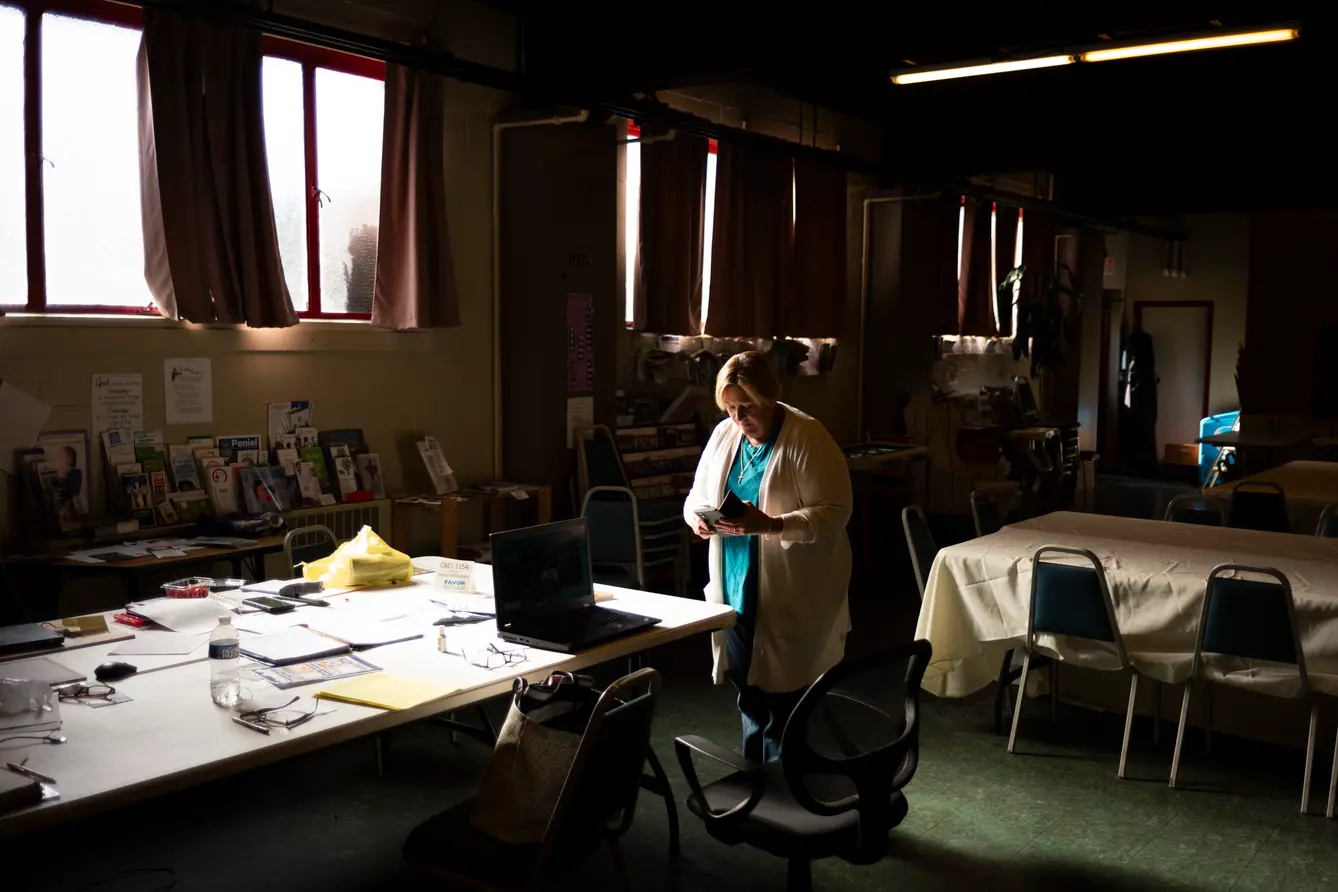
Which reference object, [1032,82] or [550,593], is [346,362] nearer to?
[550,593]

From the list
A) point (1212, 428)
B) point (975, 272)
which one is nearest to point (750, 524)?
point (975, 272)

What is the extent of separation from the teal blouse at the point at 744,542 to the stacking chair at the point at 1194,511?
310 centimetres

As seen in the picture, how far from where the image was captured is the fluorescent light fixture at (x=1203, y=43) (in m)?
4.86

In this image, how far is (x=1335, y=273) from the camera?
10.8m

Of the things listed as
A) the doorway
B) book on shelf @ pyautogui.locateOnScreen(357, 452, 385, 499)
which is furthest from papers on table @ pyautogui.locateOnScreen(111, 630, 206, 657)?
the doorway

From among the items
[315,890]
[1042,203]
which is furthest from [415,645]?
[1042,203]

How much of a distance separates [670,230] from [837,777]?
18.2 ft

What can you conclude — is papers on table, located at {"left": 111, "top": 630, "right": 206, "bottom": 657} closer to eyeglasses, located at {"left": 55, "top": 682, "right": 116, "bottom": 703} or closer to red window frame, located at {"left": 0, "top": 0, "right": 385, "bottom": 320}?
eyeglasses, located at {"left": 55, "top": 682, "right": 116, "bottom": 703}

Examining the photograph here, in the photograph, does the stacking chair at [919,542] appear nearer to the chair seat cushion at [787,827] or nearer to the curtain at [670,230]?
the chair seat cushion at [787,827]

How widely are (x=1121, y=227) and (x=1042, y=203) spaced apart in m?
2.39

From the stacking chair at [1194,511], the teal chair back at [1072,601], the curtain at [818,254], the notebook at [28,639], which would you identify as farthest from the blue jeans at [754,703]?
the curtain at [818,254]

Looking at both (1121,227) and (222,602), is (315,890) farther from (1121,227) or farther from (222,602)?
(1121,227)

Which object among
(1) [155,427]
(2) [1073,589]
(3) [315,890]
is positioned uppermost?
(1) [155,427]

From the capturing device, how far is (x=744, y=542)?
371 centimetres
